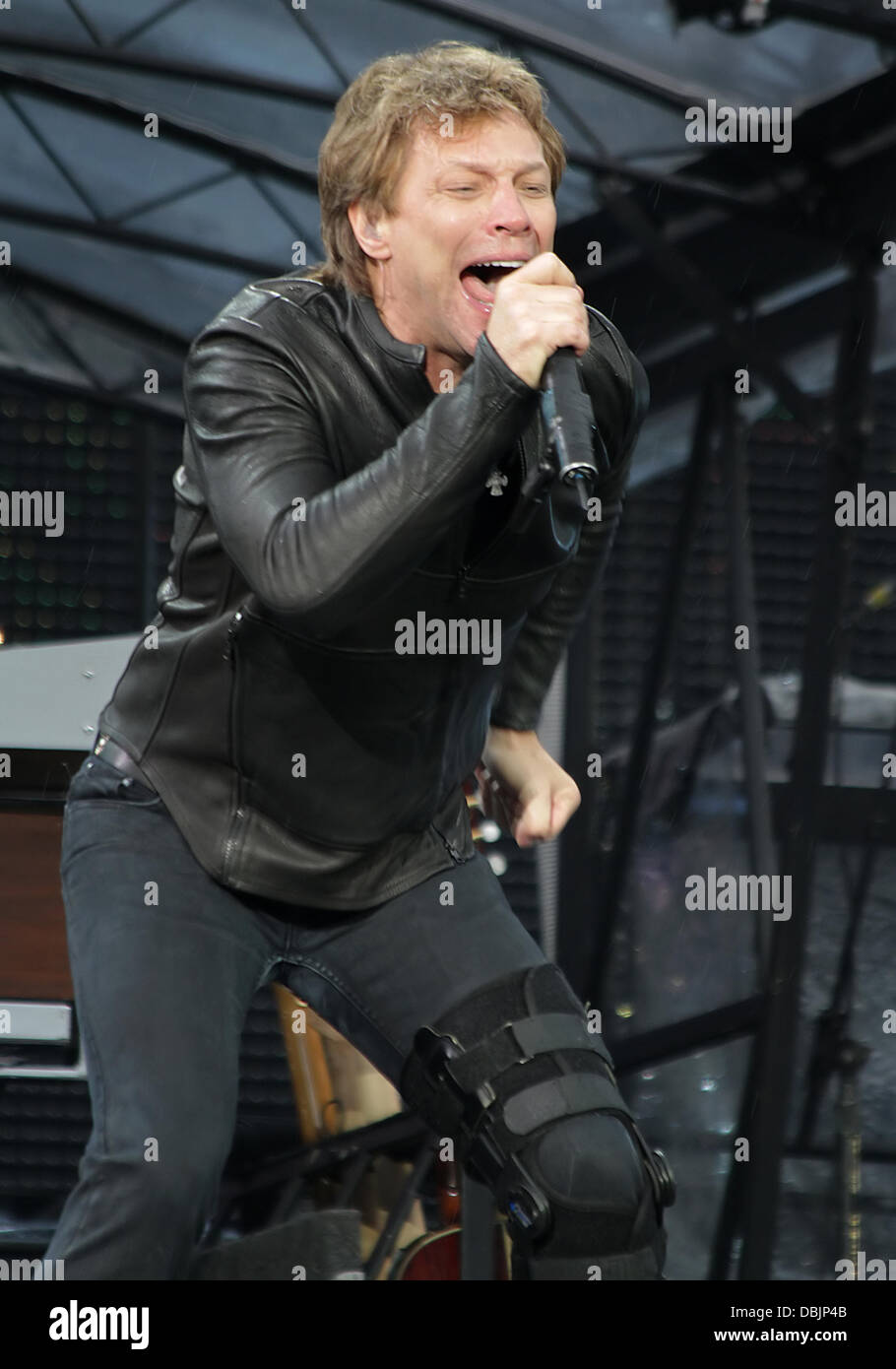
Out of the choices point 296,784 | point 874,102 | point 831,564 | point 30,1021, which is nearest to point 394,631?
point 296,784

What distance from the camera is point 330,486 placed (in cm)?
152

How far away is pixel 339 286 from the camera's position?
178 centimetres

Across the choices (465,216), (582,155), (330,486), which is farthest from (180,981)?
(582,155)

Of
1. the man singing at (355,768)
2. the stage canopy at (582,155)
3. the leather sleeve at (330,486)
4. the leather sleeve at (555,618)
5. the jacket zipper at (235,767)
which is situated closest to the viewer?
the leather sleeve at (330,486)

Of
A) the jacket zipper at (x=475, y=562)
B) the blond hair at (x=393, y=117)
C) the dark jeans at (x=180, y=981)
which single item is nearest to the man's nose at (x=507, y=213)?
the blond hair at (x=393, y=117)

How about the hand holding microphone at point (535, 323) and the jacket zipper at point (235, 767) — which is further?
the jacket zipper at point (235, 767)

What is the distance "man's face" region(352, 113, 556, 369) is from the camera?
1.62m

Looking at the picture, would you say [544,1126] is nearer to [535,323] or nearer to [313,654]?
[313,654]

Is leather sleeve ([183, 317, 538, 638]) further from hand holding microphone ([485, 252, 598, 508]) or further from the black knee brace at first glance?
the black knee brace

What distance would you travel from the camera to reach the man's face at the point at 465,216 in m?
1.62

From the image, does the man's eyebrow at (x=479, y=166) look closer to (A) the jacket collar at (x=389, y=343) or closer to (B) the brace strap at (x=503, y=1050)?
(A) the jacket collar at (x=389, y=343)

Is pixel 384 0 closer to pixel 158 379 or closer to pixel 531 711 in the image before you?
pixel 158 379

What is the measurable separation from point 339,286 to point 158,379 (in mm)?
4140

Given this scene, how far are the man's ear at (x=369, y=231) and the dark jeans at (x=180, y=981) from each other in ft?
2.04
